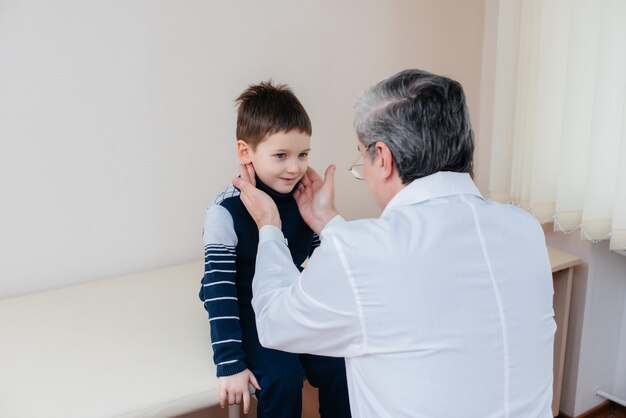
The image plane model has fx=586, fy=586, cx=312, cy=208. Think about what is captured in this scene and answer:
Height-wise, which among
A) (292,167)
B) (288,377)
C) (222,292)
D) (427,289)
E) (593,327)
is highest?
(292,167)

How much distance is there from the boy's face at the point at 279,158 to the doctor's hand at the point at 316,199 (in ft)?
0.18

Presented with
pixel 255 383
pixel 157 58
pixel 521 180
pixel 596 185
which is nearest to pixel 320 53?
pixel 157 58

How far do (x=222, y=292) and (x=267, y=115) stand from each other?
426mm

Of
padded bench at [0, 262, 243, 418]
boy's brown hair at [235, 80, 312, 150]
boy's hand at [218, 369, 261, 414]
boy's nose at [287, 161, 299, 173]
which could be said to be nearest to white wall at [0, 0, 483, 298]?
padded bench at [0, 262, 243, 418]

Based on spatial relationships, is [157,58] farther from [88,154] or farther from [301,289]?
[301,289]

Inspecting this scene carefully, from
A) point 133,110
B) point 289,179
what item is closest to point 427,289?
point 289,179

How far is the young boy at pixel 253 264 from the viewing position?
1.27 m

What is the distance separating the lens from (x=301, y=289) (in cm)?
101

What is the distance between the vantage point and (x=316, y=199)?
145 centimetres

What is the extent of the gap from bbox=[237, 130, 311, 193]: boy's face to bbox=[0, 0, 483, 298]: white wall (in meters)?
0.47

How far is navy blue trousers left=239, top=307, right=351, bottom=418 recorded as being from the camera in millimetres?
1275

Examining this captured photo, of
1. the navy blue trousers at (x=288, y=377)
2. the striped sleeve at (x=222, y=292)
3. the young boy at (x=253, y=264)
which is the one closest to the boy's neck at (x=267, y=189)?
the young boy at (x=253, y=264)

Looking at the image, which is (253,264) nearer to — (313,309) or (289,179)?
(289,179)

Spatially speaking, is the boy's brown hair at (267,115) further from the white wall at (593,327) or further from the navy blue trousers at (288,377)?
the white wall at (593,327)
